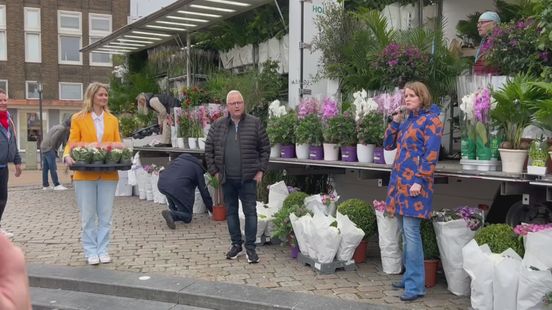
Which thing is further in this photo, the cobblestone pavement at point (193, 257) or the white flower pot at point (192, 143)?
the white flower pot at point (192, 143)

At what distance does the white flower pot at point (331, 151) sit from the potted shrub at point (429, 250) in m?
1.50

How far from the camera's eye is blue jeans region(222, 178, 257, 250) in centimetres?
539

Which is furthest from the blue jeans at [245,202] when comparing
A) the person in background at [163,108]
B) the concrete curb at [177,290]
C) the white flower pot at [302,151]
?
the person in background at [163,108]

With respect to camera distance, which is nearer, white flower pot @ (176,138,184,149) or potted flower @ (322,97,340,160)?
potted flower @ (322,97,340,160)

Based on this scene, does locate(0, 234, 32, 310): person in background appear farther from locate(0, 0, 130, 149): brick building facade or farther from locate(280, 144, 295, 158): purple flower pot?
locate(0, 0, 130, 149): brick building facade

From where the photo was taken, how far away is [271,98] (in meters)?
8.41

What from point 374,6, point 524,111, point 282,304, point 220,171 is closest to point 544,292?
point 524,111

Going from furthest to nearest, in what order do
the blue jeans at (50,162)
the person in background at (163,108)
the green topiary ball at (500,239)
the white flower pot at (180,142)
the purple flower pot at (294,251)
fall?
1. the blue jeans at (50,162)
2. the person in background at (163,108)
3. the white flower pot at (180,142)
4. the purple flower pot at (294,251)
5. the green topiary ball at (500,239)

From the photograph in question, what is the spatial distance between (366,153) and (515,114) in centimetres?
174

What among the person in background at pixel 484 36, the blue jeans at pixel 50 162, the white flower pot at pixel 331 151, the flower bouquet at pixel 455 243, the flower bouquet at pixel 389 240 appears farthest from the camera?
the blue jeans at pixel 50 162

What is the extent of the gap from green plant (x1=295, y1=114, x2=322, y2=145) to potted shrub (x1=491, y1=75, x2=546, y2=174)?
231cm

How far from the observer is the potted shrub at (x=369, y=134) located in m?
5.34

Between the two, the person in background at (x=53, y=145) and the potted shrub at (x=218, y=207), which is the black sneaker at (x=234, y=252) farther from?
the person in background at (x=53, y=145)

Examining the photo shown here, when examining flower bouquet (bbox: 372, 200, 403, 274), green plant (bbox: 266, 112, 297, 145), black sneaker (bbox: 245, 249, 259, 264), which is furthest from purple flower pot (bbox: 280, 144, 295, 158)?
flower bouquet (bbox: 372, 200, 403, 274)
